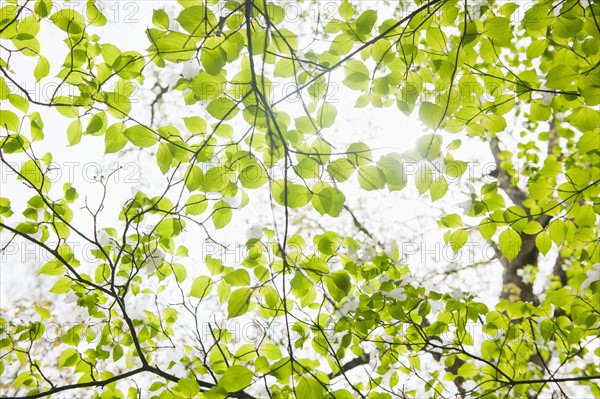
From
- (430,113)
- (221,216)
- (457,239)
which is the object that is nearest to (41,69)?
(221,216)

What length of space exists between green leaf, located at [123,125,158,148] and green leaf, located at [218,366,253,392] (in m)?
0.70

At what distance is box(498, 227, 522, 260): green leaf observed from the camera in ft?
4.74

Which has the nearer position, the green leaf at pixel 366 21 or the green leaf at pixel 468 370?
the green leaf at pixel 366 21

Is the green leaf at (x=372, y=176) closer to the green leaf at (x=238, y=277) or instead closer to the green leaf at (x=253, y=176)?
the green leaf at (x=253, y=176)

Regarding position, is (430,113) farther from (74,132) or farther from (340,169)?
(74,132)

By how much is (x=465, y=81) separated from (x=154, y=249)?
57.0 inches

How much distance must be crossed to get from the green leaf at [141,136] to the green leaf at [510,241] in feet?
4.12

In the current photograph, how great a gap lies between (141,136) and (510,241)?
1.32 meters

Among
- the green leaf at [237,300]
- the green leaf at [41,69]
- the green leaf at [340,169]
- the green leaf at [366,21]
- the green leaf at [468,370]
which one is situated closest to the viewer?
the green leaf at [237,300]

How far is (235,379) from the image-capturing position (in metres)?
1.06

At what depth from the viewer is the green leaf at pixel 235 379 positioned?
105cm

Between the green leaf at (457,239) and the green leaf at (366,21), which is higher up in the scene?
the green leaf at (366,21)

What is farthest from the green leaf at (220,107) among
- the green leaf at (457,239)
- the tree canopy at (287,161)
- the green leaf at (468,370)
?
the green leaf at (468,370)

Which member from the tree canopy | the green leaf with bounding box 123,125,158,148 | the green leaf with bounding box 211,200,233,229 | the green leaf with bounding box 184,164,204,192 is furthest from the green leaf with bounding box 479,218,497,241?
the green leaf with bounding box 123,125,158,148
